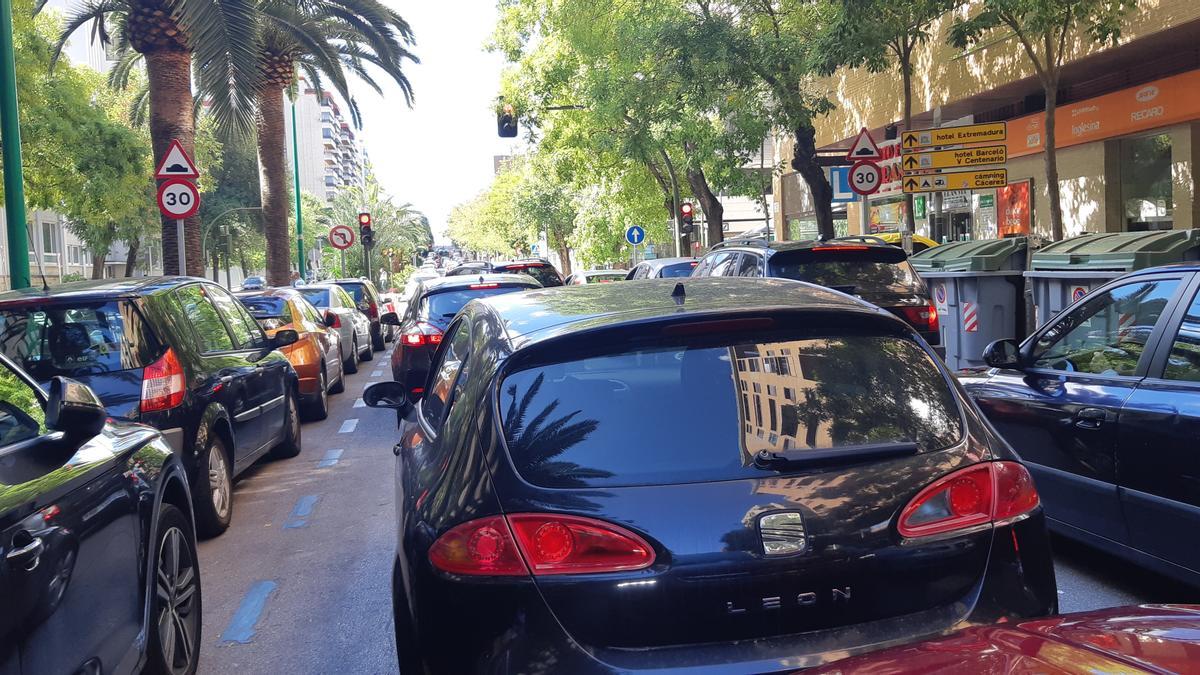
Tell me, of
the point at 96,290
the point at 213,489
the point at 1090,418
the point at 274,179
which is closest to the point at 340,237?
the point at 274,179

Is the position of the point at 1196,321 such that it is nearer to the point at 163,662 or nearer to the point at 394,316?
the point at 163,662

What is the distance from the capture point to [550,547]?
9.09 ft

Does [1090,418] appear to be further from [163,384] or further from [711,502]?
[163,384]

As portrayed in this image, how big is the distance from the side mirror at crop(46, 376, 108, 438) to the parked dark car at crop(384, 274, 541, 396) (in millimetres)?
6935

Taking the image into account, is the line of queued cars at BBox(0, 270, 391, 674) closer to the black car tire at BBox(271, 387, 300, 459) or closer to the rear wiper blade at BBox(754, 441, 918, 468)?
the black car tire at BBox(271, 387, 300, 459)

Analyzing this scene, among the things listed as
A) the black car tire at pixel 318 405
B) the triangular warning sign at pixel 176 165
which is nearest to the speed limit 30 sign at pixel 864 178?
the black car tire at pixel 318 405

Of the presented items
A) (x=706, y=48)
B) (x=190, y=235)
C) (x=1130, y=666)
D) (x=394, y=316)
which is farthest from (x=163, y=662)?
(x=706, y=48)

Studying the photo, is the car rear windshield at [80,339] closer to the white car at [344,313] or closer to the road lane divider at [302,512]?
the road lane divider at [302,512]

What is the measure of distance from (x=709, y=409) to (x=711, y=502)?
309mm

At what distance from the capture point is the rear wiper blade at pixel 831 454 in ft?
9.37

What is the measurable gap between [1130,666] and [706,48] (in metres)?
19.4

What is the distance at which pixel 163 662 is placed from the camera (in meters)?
4.05

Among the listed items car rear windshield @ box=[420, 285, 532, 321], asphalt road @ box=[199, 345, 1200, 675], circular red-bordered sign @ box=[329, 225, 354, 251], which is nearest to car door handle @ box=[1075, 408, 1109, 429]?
asphalt road @ box=[199, 345, 1200, 675]

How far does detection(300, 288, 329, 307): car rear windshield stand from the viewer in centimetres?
1827
